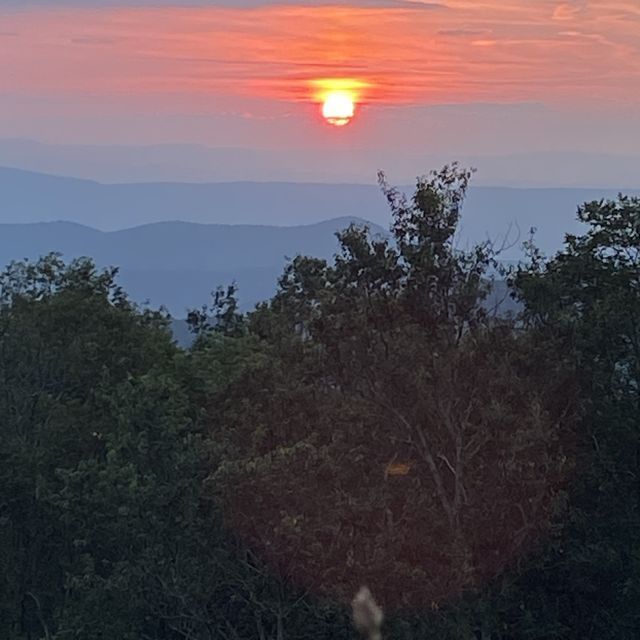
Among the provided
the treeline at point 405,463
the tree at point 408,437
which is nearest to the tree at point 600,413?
the treeline at point 405,463

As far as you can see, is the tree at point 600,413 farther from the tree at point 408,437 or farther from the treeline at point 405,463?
the tree at point 408,437

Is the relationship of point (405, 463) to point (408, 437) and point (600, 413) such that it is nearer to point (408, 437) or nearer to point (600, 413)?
point (408, 437)

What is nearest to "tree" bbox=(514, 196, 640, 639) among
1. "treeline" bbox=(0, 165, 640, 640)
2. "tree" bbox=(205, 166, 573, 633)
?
"treeline" bbox=(0, 165, 640, 640)

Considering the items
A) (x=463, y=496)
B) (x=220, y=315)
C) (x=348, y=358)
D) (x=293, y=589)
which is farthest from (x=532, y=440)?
(x=220, y=315)

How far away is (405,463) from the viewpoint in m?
16.6

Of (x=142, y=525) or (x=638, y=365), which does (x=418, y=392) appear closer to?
(x=638, y=365)

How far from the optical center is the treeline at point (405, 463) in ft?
51.0

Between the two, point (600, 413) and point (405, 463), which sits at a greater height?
point (600, 413)

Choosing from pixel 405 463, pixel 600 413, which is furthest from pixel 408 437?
pixel 600 413

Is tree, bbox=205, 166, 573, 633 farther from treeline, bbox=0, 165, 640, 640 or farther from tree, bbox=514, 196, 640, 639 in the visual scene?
tree, bbox=514, 196, 640, 639

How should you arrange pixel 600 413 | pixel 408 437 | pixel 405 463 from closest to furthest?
pixel 408 437 < pixel 405 463 < pixel 600 413

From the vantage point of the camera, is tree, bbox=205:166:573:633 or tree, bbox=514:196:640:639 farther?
tree, bbox=514:196:640:639

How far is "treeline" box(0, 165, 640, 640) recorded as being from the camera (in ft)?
51.0

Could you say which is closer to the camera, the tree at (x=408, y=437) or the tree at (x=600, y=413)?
the tree at (x=408, y=437)
